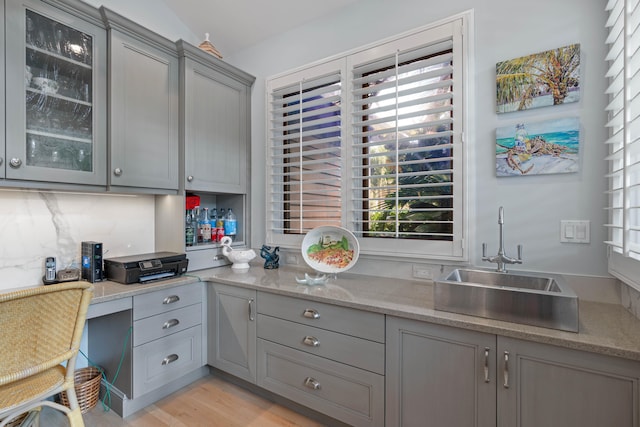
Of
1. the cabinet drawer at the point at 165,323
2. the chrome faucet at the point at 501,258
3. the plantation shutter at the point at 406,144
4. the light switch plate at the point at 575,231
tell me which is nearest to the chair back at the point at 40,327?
the cabinet drawer at the point at 165,323

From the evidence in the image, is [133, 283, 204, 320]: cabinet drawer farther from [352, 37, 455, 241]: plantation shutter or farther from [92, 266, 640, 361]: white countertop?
[352, 37, 455, 241]: plantation shutter

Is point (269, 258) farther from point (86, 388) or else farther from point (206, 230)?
point (86, 388)

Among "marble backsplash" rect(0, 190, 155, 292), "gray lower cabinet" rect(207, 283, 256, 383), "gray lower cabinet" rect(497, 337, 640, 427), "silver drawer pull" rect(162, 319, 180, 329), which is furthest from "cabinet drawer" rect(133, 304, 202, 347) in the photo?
"gray lower cabinet" rect(497, 337, 640, 427)

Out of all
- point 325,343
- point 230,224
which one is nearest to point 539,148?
point 325,343

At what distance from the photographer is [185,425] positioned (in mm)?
1772

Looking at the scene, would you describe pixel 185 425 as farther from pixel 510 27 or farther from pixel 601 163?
pixel 510 27

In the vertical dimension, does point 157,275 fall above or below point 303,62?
below

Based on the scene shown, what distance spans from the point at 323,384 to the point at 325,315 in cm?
38

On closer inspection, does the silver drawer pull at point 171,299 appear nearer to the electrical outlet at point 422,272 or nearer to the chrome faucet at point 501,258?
the electrical outlet at point 422,272

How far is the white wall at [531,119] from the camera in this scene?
5.03ft

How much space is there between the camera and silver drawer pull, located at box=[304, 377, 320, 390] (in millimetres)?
1727

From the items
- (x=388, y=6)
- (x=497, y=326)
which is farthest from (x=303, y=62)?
(x=497, y=326)

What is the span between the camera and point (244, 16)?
8.35 feet

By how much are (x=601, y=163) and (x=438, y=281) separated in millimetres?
992
